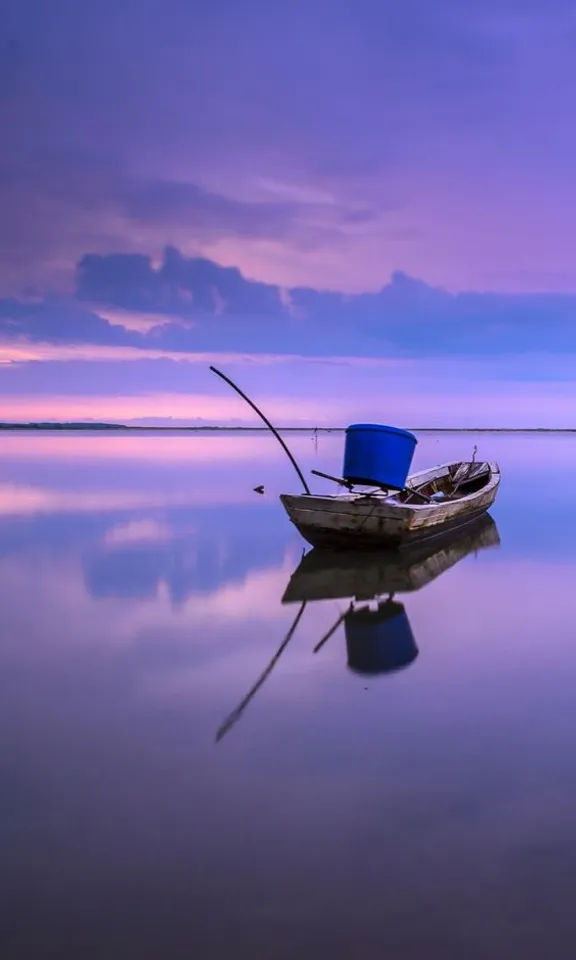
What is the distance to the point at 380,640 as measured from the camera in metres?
8.45

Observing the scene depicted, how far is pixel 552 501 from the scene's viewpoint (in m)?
24.4

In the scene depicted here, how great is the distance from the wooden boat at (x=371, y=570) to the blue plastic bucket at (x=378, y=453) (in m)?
1.47

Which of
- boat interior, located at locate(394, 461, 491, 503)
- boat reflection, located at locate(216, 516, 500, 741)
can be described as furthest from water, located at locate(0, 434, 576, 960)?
boat interior, located at locate(394, 461, 491, 503)

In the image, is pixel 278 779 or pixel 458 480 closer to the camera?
pixel 278 779

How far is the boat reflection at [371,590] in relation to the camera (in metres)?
7.68

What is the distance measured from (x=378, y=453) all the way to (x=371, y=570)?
2.01 metres

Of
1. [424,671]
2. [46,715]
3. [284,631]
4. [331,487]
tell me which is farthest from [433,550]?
[331,487]

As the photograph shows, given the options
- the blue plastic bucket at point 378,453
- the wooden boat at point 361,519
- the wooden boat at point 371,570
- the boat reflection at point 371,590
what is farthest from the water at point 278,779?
the blue plastic bucket at point 378,453

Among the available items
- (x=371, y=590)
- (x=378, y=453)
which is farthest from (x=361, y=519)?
(x=371, y=590)

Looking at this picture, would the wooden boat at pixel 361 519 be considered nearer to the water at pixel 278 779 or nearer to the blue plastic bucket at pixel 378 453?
the blue plastic bucket at pixel 378 453

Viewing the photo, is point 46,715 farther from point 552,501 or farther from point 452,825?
point 552,501

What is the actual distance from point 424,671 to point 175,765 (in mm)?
3047

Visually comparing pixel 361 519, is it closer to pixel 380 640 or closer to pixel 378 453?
pixel 378 453

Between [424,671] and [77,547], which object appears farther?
[77,547]
